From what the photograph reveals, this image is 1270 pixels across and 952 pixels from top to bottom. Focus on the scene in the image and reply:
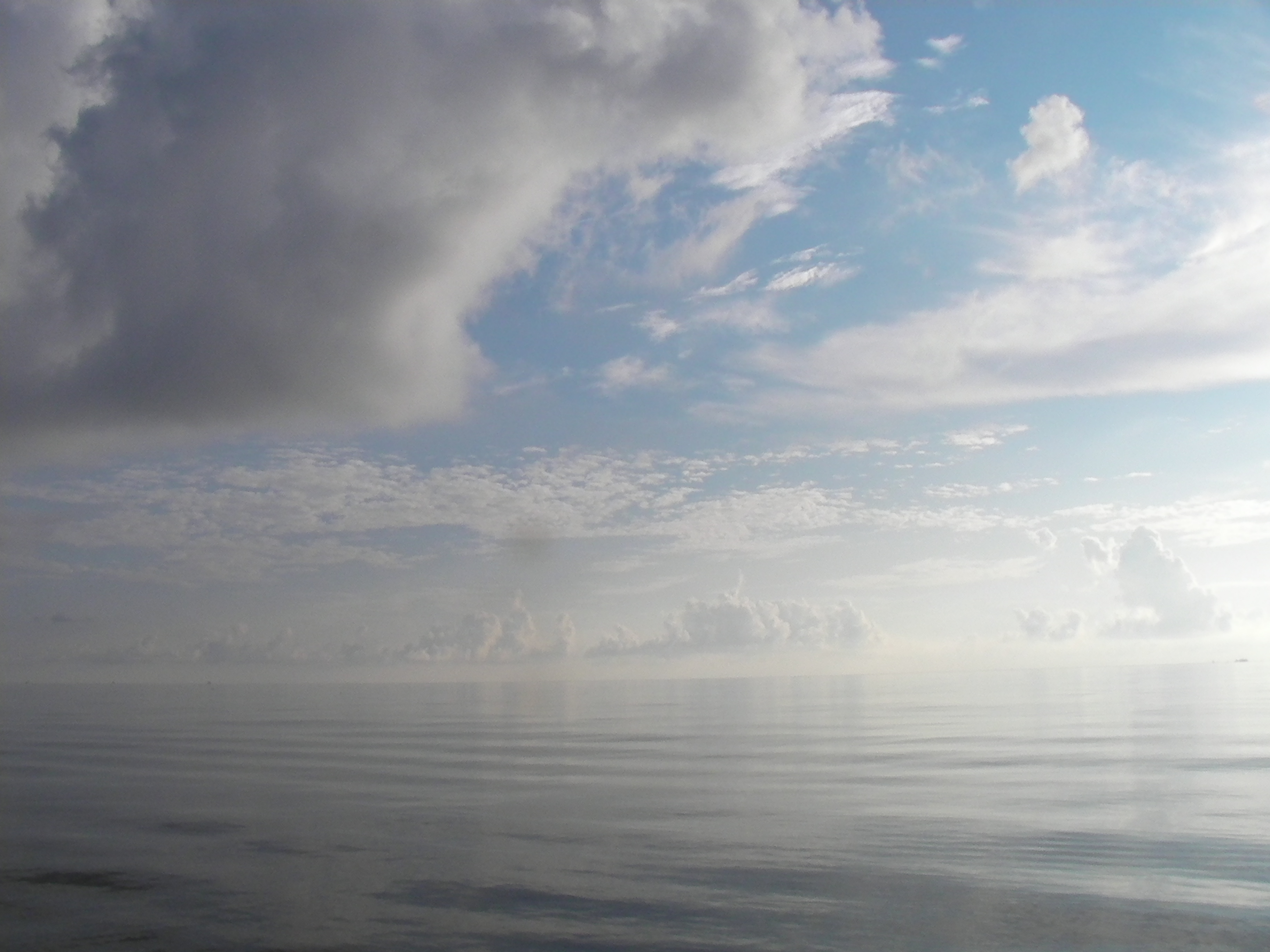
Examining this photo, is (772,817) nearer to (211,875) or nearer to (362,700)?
(211,875)

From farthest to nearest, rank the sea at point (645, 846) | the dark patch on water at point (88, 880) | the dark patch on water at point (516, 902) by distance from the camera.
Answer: the dark patch on water at point (88, 880), the dark patch on water at point (516, 902), the sea at point (645, 846)

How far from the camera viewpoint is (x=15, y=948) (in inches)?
599

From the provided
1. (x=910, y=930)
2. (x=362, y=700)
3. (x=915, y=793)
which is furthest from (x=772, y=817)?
(x=362, y=700)

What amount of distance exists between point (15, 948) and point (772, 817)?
60.9 ft

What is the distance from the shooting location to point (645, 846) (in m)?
22.5

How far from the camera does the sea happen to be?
1586 cm

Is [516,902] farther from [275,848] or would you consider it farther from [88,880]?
[88,880]

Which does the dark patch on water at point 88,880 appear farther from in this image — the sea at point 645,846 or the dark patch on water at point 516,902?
the dark patch on water at point 516,902

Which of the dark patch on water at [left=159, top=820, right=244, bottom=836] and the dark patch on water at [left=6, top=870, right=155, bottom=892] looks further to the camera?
the dark patch on water at [left=159, top=820, right=244, bottom=836]

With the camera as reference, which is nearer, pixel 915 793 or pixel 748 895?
pixel 748 895

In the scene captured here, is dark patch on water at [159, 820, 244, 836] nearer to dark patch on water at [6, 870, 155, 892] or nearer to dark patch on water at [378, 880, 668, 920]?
dark patch on water at [6, 870, 155, 892]

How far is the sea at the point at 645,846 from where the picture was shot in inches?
624

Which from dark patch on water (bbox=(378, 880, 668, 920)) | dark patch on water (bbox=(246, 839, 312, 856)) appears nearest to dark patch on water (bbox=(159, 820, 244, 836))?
dark patch on water (bbox=(246, 839, 312, 856))

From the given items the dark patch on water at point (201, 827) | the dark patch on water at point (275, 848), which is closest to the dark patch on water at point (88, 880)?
the dark patch on water at point (275, 848)
